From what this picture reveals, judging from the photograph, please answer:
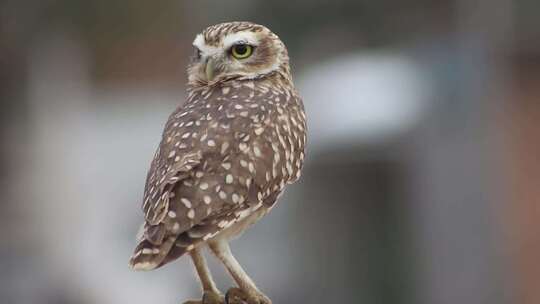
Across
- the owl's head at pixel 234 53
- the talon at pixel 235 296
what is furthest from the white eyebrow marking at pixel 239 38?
the talon at pixel 235 296

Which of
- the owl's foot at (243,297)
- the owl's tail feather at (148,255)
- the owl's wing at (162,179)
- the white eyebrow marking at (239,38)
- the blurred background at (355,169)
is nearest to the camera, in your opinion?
the owl's tail feather at (148,255)

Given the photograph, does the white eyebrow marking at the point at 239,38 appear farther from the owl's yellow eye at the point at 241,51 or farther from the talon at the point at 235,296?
the talon at the point at 235,296

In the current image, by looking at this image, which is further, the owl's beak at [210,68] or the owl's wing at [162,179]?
the owl's beak at [210,68]

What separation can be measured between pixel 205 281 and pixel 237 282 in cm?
7

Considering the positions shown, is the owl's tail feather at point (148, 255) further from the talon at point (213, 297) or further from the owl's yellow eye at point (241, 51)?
the owl's yellow eye at point (241, 51)

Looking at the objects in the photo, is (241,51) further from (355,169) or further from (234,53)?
(355,169)

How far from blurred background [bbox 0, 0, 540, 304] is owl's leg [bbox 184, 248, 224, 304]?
6154mm

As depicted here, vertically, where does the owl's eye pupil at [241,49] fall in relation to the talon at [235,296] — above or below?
above

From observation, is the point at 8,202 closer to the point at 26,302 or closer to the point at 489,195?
the point at 26,302

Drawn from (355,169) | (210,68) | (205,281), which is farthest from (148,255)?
(355,169)

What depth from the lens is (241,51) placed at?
3.04 metres

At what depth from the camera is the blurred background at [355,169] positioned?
10008mm

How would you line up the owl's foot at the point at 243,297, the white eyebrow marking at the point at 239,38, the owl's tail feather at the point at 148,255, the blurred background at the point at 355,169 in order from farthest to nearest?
the blurred background at the point at 355,169, the white eyebrow marking at the point at 239,38, the owl's foot at the point at 243,297, the owl's tail feather at the point at 148,255

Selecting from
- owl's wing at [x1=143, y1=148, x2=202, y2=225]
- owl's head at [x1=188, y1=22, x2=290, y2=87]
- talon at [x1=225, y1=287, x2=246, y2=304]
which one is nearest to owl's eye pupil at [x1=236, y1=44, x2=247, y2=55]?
owl's head at [x1=188, y1=22, x2=290, y2=87]
